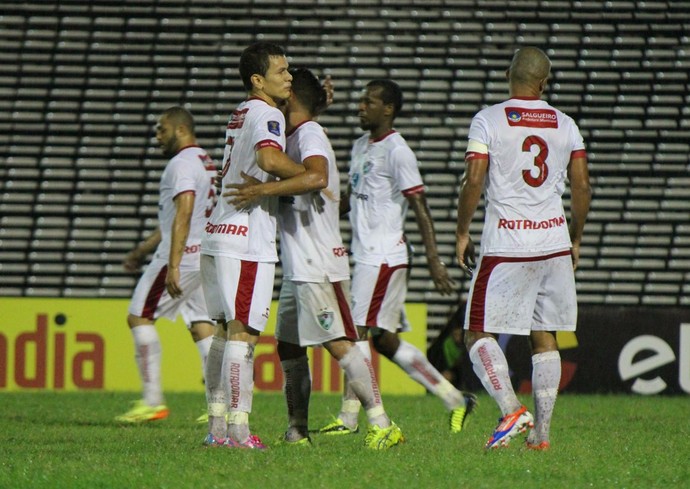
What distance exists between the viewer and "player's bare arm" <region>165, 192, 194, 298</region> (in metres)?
7.11

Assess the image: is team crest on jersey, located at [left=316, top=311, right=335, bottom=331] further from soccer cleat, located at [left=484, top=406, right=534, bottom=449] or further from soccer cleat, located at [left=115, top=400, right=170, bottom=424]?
soccer cleat, located at [left=115, top=400, right=170, bottom=424]

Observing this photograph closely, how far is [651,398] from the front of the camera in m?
10.2

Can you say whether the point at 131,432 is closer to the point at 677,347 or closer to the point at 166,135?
the point at 166,135

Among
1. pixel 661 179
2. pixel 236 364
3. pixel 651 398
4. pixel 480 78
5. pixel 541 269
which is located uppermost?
pixel 480 78

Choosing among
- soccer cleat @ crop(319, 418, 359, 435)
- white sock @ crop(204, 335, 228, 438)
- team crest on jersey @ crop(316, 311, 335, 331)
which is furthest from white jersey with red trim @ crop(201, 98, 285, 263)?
soccer cleat @ crop(319, 418, 359, 435)

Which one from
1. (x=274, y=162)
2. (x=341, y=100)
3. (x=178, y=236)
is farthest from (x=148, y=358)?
(x=341, y=100)

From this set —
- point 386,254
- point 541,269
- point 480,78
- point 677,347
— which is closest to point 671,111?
point 480,78

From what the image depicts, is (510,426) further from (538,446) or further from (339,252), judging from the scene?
(339,252)

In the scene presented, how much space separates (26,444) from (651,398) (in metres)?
5.76

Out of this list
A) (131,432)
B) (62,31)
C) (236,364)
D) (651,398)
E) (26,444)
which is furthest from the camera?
(62,31)

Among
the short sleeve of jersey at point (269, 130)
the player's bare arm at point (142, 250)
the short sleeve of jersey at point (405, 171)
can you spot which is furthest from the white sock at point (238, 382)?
the player's bare arm at point (142, 250)

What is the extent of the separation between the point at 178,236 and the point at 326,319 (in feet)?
5.99

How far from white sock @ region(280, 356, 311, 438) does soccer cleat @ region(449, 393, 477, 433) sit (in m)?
1.23

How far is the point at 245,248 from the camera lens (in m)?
5.71
